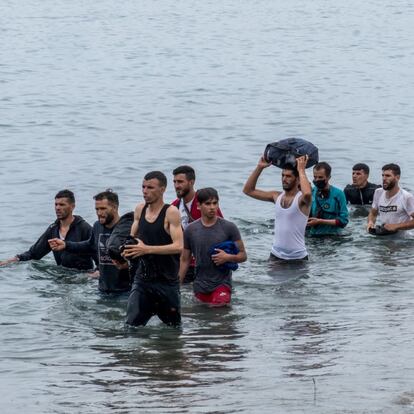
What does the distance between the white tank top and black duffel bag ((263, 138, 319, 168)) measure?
1.78ft

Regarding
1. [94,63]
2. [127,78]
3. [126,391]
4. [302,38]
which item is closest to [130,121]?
[127,78]

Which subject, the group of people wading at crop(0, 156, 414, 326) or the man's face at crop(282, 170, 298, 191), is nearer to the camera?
the group of people wading at crop(0, 156, 414, 326)

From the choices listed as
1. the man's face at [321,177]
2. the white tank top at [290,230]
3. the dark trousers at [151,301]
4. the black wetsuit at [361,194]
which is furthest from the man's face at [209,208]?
the black wetsuit at [361,194]

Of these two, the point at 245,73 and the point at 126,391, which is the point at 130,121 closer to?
the point at 245,73

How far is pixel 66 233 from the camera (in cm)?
1587

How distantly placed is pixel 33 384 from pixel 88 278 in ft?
15.6

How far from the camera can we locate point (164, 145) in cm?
3159

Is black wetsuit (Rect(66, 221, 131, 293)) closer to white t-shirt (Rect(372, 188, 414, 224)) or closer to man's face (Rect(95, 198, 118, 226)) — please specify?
man's face (Rect(95, 198, 118, 226))

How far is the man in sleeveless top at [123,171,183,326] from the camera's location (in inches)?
486

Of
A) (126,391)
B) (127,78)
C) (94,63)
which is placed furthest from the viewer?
(94,63)

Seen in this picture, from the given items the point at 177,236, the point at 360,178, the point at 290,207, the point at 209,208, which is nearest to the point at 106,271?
the point at 209,208

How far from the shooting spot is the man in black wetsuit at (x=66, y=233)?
15773mm

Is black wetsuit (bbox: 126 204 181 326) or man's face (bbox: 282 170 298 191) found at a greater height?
man's face (bbox: 282 170 298 191)

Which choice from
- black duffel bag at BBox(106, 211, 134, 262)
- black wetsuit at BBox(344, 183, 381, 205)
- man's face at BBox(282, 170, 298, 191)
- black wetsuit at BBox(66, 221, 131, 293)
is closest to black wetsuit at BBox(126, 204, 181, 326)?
black duffel bag at BBox(106, 211, 134, 262)
